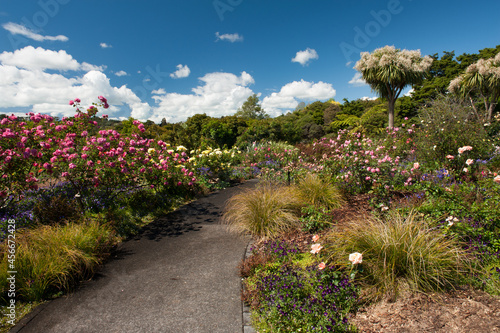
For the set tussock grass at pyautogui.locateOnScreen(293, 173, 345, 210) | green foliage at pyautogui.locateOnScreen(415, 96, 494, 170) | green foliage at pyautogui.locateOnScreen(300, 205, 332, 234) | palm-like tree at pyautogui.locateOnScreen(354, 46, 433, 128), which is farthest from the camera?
palm-like tree at pyautogui.locateOnScreen(354, 46, 433, 128)

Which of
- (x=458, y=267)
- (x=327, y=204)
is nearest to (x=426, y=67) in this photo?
(x=327, y=204)

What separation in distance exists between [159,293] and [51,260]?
50.2 inches

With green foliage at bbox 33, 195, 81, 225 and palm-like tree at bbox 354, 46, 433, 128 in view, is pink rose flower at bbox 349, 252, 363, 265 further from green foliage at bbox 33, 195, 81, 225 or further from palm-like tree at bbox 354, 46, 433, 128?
palm-like tree at bbox 354, 46, 433, 128

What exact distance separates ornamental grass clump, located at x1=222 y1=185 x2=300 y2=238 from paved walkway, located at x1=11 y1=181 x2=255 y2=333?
0.85ft

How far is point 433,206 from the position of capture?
3.11 metres

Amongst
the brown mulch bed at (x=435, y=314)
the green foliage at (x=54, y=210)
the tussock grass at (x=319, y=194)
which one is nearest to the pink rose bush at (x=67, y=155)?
the green foliage at (x=54, y=210)

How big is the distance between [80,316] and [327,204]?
147 inches

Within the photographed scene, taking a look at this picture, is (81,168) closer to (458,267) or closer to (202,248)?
(202,248)

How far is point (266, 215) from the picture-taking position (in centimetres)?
391

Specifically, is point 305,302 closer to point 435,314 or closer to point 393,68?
point 435,314

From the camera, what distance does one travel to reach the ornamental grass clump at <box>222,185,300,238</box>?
3.81 meters

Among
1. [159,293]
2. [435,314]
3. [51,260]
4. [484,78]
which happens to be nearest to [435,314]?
[435,314]

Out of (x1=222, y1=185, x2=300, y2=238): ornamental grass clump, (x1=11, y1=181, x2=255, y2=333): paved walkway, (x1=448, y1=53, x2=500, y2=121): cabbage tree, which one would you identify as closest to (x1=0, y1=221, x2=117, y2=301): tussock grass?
(x1=11, y1=181, x2=255, y2=333): paved walkway

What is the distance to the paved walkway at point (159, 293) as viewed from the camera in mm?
2158
